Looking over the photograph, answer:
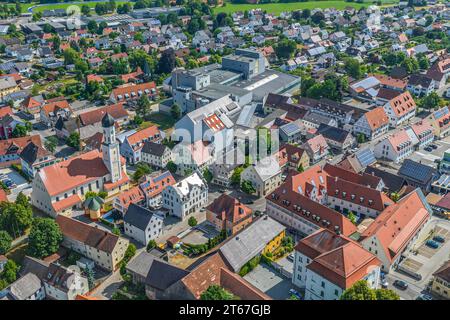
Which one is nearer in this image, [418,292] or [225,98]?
[418,292]

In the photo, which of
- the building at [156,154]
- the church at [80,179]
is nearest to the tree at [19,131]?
the church at [80,179]

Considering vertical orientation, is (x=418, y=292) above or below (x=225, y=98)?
below

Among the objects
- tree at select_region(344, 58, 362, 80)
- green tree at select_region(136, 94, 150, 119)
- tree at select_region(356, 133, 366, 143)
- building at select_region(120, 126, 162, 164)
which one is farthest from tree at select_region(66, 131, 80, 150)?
tree at select_region(344, 58, 362, 80)

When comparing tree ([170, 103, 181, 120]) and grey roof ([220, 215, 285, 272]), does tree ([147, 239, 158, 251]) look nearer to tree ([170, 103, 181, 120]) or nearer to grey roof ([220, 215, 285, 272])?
grey roof ([220, 215, 285, 272])

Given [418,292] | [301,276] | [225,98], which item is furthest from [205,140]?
[418,292]

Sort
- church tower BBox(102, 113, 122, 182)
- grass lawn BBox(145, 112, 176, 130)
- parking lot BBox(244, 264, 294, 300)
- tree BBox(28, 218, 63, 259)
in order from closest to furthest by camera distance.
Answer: parking lot BBox(244, 264, 294, 300)
tree BBox(28, 218, 63, 259)
church tower BBox(102, 113, 122, 182)
grass lawn BBox(145, 112, 176, 130)

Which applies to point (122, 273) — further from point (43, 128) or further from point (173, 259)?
point (43, 128)
